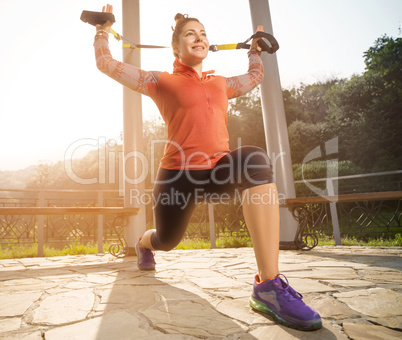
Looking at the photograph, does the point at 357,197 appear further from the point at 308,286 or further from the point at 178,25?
the point at 178,25

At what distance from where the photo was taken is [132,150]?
13.6 ft

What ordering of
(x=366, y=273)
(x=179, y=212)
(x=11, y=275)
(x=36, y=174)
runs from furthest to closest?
(x=36, y=174) < (x=11, y=275) < (x=366, y=273) < (x=179, y=212)

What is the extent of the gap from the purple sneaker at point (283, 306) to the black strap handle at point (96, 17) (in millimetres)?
1741

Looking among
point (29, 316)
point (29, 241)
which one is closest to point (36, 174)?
point (29, 241)

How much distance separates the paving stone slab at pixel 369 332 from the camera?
42.3 inches

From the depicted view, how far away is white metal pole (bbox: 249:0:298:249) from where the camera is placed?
13.3ft

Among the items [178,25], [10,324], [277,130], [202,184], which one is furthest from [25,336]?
[277,130]

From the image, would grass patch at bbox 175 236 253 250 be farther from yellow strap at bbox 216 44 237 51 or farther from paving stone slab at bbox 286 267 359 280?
yellow strap at bbox 216 44 237 51

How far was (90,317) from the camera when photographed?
1.40m

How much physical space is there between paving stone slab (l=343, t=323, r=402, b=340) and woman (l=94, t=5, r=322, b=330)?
225 mm

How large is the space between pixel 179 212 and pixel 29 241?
623cm

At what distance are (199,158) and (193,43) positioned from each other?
0.78 m

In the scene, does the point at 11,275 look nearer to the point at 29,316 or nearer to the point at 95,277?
the point at 95,277

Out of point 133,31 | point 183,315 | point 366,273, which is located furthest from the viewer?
point 133,31
